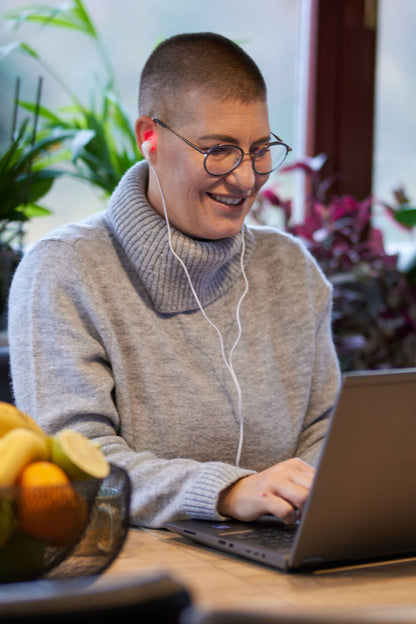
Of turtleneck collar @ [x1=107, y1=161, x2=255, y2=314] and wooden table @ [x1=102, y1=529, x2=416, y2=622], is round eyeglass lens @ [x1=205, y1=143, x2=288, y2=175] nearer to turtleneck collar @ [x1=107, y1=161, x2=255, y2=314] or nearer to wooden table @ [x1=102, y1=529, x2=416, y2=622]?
turtleneck collar @ [x1=107, y1=161, x2=255, y2=314]

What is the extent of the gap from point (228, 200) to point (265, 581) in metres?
0.79

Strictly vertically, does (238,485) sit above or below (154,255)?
below

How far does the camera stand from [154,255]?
1520 mm

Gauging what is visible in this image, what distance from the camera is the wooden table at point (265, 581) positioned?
0.84m

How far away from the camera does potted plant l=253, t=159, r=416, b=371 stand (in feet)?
7.98

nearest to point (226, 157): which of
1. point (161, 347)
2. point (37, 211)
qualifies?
point (161, 347)

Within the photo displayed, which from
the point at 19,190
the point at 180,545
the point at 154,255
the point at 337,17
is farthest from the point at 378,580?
the point at 337,17

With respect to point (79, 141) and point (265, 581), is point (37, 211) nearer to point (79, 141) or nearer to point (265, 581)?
point (79, 141)

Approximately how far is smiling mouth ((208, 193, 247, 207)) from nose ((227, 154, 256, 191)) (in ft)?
0.13

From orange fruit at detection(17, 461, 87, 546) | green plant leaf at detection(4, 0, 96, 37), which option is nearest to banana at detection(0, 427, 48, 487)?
orange fruit at detection(17, 461, 87, 546)

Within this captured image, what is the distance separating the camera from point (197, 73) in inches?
57.8

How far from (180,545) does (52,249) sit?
61cm

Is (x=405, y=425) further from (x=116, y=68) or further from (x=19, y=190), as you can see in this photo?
(x=116, y=68)

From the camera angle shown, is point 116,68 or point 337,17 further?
point 337,17
